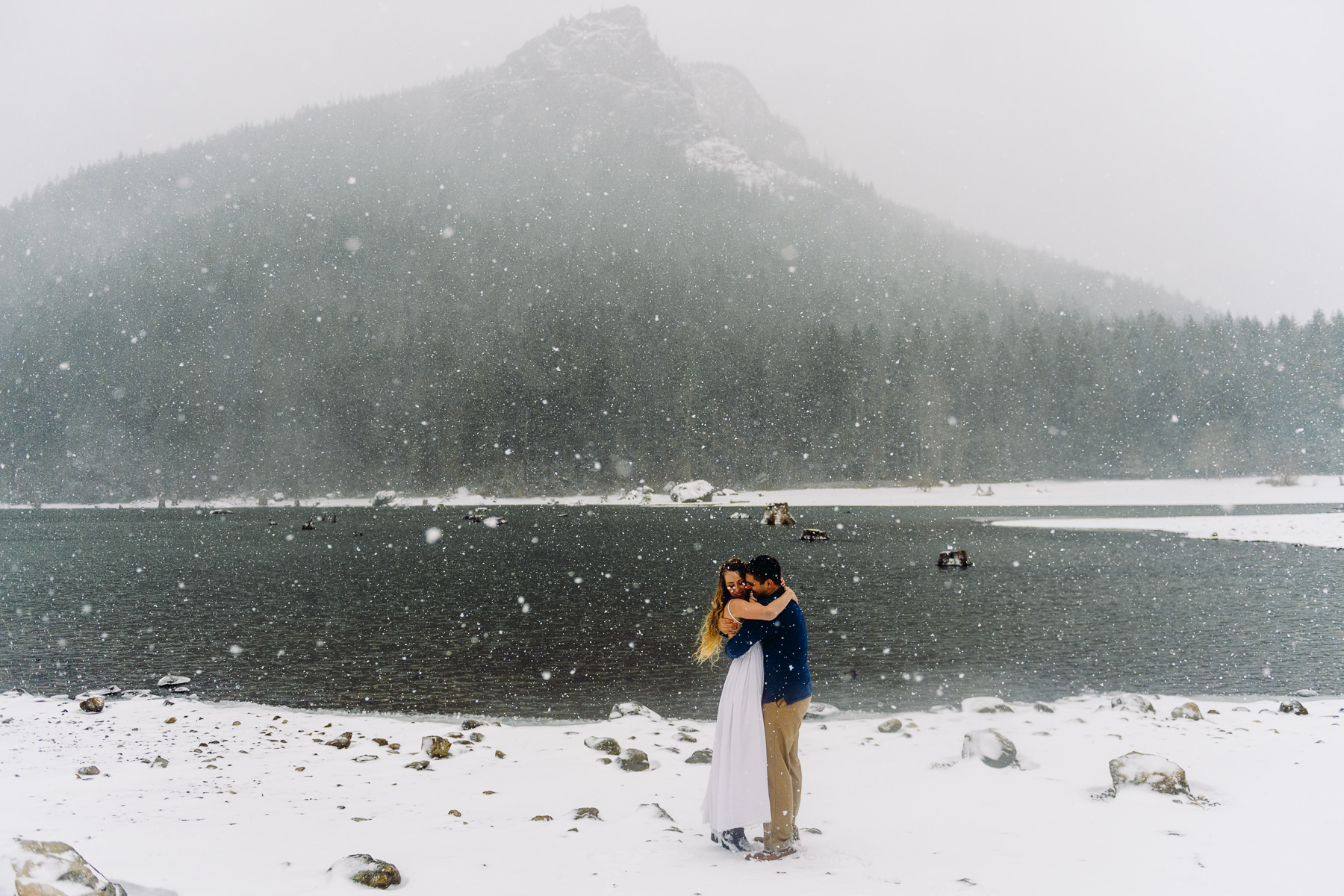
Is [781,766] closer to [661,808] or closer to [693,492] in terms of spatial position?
[661,808]

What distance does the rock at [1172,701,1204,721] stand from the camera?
1263 centimetres

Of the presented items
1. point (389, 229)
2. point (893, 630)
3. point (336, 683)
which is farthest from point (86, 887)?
point (389, 229)

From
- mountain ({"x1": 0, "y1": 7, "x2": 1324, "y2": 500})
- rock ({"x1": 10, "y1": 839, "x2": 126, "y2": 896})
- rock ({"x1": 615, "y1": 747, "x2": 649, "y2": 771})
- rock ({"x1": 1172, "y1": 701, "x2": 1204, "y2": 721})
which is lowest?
rock ({"x1": 1172, "y1": 701, "x2": 1204, "y2": 721})

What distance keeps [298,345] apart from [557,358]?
60383 mm

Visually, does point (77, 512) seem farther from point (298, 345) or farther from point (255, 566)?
point (255, 566)

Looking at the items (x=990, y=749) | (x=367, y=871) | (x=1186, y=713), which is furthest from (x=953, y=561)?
(x=367, y=871)

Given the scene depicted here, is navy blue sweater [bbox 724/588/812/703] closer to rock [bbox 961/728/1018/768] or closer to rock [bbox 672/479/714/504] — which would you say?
rock [bbox 961/728/1018/768]

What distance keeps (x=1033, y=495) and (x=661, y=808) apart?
10169cm

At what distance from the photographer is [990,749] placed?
999 centimetres

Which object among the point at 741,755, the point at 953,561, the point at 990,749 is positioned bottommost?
the point at 953,561

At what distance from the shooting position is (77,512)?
111 meters

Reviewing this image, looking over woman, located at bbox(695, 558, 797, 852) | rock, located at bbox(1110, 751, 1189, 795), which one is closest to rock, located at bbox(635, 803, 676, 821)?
woman, located at bbox(695, 558, 797, 852)

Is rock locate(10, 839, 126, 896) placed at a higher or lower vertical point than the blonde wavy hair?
lower

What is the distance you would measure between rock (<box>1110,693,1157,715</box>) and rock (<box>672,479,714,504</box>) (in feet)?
299
